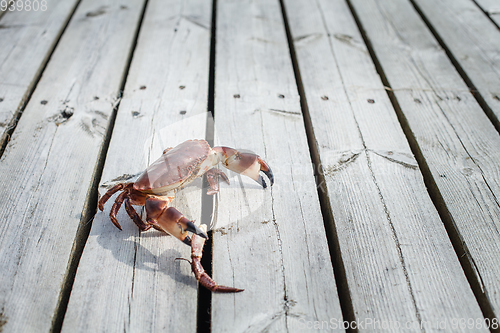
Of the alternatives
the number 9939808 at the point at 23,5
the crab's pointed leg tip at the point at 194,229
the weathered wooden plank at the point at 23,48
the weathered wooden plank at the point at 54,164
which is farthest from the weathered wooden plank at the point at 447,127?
the number 9939808 at the point at 23,5

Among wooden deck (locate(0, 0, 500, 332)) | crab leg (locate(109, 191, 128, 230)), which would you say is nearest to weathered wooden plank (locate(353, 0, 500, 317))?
wooden deck (locate(0, 0, 500, 332))

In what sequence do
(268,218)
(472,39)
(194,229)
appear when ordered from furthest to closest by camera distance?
(472,39), (268,218), (194,229)

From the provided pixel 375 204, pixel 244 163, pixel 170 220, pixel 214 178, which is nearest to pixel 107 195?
pixel 170 220

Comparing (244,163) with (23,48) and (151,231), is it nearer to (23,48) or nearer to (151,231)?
(151,231)

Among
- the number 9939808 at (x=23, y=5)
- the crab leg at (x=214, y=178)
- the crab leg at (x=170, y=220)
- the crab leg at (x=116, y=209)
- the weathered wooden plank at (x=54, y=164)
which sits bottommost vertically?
the weathered wooden plank at (x=54, y=164)

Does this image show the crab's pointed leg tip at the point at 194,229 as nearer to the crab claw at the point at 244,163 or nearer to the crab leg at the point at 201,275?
the crab leg at the point at 201,275

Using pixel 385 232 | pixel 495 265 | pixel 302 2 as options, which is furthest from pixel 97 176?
pixel 302 2

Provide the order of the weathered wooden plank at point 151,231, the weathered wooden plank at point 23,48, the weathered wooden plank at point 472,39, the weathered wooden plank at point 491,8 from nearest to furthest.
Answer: the weathered wooden plank at point 151,231 → the weathered wooden plank at point 23,48 → the weathered wooden plank at point 472,39 → the weathered wooden plank at point 491,8
